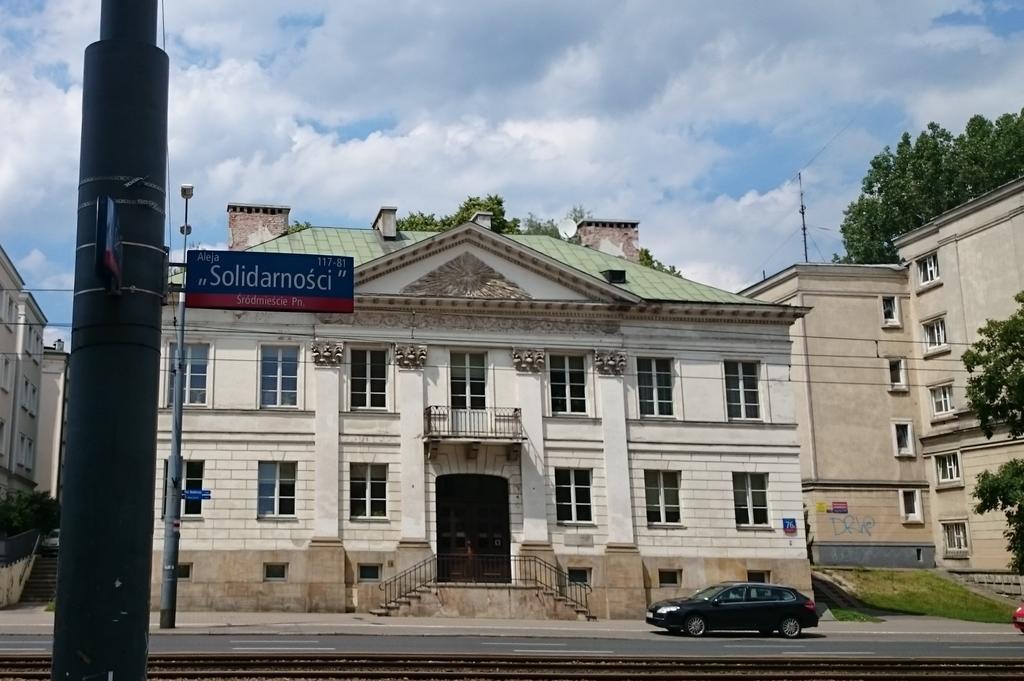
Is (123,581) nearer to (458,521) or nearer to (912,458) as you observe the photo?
(458,521)

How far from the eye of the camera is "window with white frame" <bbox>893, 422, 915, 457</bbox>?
49569mm

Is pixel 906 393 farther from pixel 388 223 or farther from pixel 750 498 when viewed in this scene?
pixel 388 223

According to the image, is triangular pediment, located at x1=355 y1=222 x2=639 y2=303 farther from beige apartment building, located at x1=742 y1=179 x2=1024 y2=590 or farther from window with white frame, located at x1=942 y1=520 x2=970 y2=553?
window with white frame, located at x1=942 y1=520 x2=970 y2=553

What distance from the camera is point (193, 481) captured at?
3647cm

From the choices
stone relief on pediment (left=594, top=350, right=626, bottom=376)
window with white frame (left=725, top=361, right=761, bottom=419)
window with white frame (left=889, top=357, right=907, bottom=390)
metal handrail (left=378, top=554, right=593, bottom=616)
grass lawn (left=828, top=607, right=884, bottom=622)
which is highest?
window with white frame (left=889, top=357, right=907, bottom=390)

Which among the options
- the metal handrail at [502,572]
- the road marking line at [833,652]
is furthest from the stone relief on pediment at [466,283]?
the road marking line at [833,652]

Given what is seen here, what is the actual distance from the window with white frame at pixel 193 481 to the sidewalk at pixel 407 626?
3414 mm

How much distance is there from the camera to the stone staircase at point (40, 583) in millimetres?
38031

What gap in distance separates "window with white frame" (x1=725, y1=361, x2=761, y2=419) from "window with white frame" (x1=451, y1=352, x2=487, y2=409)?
861 cm

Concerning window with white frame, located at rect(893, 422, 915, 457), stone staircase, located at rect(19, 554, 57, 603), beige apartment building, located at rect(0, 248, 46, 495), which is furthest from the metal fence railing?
window with white frame, located at rect(893, 422, 915, 457)

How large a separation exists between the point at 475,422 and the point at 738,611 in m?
11.9

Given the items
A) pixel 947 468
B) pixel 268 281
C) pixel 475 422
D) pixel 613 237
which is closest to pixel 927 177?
pixel 947 468

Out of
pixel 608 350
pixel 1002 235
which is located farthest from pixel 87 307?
pixel 1002 235

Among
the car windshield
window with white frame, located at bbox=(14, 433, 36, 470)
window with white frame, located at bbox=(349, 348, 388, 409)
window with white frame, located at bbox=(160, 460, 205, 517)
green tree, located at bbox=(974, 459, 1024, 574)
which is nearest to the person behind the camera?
the car windshield
